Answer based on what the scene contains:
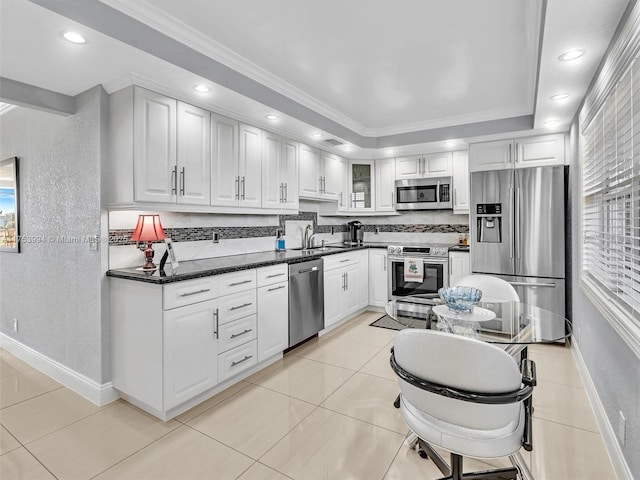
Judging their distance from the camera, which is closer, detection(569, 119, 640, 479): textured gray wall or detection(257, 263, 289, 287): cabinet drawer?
detection(569, 119, 640, 479): textured gray wall

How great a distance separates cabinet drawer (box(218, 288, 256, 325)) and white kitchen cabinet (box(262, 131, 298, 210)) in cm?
106

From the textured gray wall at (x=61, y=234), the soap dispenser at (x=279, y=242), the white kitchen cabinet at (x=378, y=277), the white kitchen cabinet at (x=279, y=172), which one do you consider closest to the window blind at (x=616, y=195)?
the white kitchen cabinet at (x=378, y=277)

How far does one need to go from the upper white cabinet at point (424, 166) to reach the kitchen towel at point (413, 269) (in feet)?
3.98

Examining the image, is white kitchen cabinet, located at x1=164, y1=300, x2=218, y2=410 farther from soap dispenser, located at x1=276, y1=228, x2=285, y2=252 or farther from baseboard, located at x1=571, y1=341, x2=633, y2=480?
baseboard, located at x1=571, y1=341, x2=633, y2=480

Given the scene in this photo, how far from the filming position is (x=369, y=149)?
188 inches

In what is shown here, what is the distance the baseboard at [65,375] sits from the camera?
8.64 ft

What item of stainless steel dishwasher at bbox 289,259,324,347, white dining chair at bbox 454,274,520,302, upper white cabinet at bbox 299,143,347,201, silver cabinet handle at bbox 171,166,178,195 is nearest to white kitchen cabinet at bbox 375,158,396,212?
upper white cabinet at bbox 299,143,347,201

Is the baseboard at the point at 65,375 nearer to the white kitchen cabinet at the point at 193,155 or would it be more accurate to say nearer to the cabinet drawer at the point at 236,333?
the cabinet drawer at the point at 236,333

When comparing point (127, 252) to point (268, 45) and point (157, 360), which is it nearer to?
point (157, 360)

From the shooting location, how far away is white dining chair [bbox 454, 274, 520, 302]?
2504mm

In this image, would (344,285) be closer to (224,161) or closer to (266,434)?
(224,161)

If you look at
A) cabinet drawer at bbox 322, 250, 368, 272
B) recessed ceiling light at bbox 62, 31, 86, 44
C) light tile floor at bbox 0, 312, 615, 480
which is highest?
recessed ceiling light at bbox 62, 31, 86, 44

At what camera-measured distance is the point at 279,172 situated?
152 inches

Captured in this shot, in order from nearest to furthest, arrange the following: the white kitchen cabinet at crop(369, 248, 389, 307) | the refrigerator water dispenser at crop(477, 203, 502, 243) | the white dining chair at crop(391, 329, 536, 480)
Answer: the white dining chair at crop(391, 329, 536, 480) → the refrigerator water dispenser at crop(477, 203, 502, 243) → the white kitchen cabinet at crop(369, 248, 389, 307)
